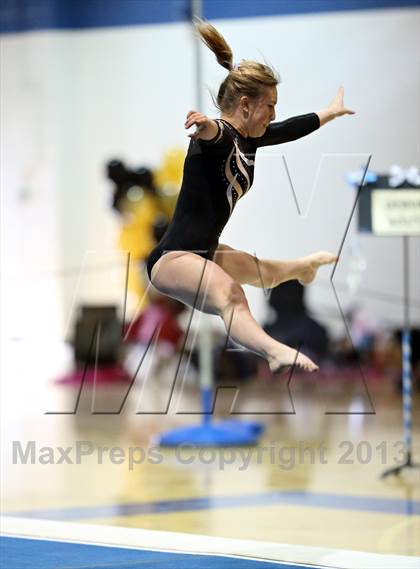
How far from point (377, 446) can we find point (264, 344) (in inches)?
111

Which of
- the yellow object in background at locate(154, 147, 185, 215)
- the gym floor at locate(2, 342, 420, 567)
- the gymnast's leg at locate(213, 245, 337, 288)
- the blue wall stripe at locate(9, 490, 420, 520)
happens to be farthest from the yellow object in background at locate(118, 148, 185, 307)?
the gymnast's leg at locate(213, 245, 337, 288)

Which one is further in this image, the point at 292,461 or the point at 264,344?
the point at 292,461

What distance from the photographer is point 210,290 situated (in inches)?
113

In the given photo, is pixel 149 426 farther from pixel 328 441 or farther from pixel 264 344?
pixel 264 344

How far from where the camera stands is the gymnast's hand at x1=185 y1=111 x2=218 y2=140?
107 inches

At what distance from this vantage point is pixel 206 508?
14.9ft

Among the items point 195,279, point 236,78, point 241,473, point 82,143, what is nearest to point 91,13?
point 82,143

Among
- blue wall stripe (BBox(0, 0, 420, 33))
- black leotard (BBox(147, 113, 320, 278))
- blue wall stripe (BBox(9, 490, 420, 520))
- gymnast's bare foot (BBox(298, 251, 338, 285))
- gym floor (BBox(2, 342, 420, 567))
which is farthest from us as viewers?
blue wall stripe (BBox(0, 0, 420, 33))

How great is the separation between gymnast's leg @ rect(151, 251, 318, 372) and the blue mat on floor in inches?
33.6

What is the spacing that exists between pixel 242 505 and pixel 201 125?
2255 mm

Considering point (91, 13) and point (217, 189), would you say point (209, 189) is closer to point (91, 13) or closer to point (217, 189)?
point (217, 189)

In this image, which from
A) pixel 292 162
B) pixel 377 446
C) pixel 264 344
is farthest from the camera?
pixel 377 446

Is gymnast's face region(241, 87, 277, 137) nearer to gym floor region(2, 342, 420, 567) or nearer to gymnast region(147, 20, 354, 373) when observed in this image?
gymnast region(147, 20, 354, 373)

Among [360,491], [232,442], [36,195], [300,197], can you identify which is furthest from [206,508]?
[36,195]
